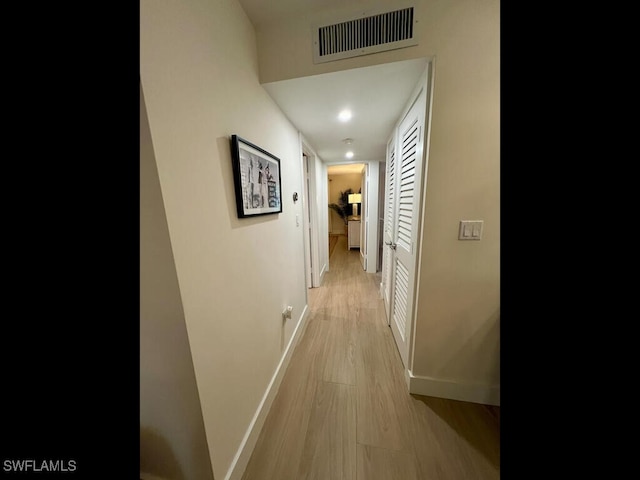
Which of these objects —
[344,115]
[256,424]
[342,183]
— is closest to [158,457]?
[256,424]

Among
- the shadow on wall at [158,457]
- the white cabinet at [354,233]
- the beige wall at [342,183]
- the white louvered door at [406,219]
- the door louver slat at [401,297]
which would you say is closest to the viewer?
the shadow on wall at [158,457]

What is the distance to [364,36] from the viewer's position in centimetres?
103

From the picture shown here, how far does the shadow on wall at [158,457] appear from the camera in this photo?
0.84 metres

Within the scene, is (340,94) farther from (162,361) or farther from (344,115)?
(162,361)

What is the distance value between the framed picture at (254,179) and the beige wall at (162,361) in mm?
384

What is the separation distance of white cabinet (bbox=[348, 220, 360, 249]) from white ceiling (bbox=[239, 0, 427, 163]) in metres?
3.03

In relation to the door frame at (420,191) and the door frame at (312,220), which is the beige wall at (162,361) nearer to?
the door frame at (420,191)

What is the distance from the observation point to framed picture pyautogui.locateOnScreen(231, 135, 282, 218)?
0.93m

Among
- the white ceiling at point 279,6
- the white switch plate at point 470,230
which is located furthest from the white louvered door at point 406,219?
the white ceiling at point 279,6

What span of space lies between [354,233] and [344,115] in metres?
3.73

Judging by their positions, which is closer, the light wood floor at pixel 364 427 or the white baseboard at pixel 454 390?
the light wood floor at pixel 364 427

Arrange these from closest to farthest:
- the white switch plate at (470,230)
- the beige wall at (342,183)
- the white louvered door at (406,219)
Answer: the white switch plate at (470,230)
the white louvered door at (406,219)
the beige wall at (342,183)
